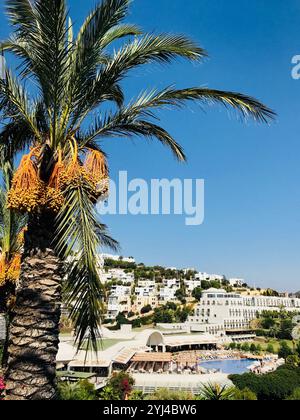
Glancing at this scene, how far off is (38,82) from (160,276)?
5936 inches

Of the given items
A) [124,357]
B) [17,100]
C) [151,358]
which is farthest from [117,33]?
[151,358]

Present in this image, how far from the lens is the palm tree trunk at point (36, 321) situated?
13.1ft

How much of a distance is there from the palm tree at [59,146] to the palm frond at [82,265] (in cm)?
1

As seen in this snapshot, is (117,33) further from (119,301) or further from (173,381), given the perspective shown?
(119,301)

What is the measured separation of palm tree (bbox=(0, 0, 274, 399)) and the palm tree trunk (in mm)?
10

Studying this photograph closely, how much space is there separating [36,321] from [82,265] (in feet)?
2.91

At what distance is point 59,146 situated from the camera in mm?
4574

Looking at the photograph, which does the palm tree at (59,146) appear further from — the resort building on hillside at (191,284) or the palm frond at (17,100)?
the resort building on hillside at (191,284)

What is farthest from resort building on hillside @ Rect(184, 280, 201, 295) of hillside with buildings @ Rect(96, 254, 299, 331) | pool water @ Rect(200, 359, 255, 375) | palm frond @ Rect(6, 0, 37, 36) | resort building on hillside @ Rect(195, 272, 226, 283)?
palm frond @ Rect(6, 0, 37, 36)

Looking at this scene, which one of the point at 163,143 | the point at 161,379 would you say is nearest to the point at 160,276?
the point at 161,379

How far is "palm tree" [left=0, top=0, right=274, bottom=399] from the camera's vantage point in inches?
156

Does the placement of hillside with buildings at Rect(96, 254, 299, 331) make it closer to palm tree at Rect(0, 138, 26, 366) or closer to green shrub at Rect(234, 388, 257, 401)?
green shrub at Rect(234, 388, 257, 401)
